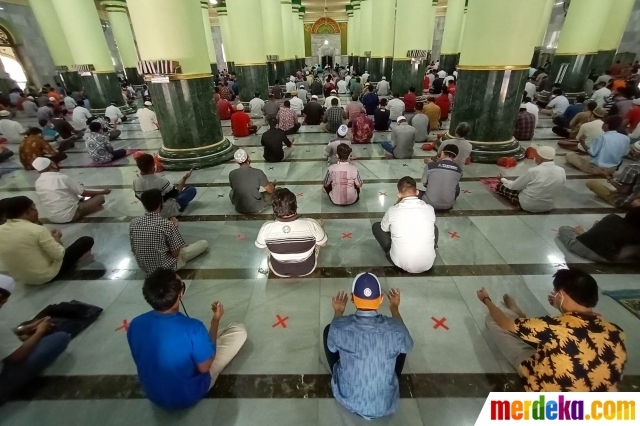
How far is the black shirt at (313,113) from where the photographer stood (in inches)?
364

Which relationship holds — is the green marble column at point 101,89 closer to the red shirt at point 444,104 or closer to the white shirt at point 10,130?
the white shirt at point 10,130

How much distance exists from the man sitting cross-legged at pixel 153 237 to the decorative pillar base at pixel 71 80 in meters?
14.5

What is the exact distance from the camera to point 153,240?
2855 mm

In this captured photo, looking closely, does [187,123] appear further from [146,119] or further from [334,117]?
[146,119]

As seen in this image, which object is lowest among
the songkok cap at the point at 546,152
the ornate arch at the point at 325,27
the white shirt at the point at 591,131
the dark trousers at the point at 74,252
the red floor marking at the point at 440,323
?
the red floor marking at the point at 440,323

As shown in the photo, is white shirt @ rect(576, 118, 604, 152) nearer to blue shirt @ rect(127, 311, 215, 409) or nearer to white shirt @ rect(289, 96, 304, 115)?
blue shirt @ rect(127, 311, 215, 409)

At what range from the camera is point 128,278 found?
3.31 meters

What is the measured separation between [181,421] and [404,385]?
4.54 ft

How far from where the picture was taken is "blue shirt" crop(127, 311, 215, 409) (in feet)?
5.60

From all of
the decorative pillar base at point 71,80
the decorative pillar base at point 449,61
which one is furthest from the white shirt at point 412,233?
the decorative pillar base at point 449,61

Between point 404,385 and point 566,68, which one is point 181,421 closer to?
point 404,385

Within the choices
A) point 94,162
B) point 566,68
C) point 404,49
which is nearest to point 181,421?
point 94,162

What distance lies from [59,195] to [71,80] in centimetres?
1302

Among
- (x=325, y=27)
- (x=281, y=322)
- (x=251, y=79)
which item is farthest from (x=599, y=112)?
(x=325, y=27)
